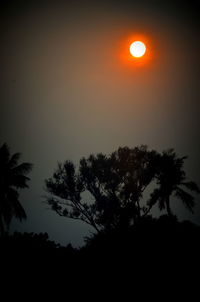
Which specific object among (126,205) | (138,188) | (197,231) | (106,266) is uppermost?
(138,188)

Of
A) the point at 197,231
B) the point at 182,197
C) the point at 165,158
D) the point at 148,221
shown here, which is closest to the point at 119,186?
the point at 165,158

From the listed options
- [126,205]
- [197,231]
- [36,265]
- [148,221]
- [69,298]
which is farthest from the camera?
[126,205]

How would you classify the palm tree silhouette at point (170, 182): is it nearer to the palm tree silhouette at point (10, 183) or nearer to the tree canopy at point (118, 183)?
the tree canopy at point (118, 183)

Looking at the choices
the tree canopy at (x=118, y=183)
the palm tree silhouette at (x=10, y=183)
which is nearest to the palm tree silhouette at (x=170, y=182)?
the tree canopy at (x=118, y=183)

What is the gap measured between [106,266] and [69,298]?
2.02m

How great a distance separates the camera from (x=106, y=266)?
1016cm

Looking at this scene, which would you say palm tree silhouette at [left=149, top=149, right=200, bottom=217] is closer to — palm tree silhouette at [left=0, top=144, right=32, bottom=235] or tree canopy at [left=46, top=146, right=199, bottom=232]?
tree canopy at [left=46, top=146, right=199, bottom=232]

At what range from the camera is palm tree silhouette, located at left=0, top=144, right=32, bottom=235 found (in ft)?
75.8

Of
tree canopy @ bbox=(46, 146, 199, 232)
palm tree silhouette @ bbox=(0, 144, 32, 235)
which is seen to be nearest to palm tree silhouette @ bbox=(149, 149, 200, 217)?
tree canopy @ bbox=(46, 146, 199, 232)

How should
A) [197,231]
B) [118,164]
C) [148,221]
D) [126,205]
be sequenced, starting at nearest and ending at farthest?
[197,231], [148,221], [126,205], [118,164]

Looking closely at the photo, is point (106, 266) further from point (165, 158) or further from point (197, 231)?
point (165, 158)

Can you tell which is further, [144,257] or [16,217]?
[16,217]

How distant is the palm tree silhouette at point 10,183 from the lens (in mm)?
23109

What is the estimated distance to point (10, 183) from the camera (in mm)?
24500
